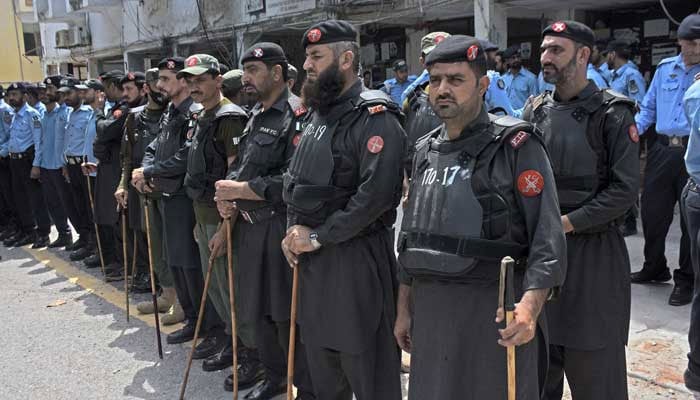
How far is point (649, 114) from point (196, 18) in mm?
13146

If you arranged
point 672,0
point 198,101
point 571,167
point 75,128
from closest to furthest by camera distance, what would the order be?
point 571,167
point 198,101
point 75,128
point 672,0

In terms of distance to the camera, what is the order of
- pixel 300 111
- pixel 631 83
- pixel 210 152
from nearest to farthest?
pixel 300 111 → pixel 210 152 → pixel 631 83

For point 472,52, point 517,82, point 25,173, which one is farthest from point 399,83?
point 472,52

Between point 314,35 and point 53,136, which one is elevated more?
point 314,35

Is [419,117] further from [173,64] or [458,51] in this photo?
[458,51]

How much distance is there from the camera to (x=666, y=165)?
5.12 meters

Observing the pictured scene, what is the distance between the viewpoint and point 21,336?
17.0 feet

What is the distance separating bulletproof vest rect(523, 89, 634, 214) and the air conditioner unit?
23.1 meters

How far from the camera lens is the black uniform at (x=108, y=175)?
20.4 feet

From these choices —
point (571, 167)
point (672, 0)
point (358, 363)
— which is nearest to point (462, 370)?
point (358, 363)

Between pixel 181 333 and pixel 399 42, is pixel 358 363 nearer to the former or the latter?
pixel 181 333

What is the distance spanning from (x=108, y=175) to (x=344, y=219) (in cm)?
471

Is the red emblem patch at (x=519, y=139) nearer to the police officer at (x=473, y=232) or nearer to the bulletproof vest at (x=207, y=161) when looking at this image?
the police officer at (x=473, y=232)

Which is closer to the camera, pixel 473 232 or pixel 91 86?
pixel 473 232
